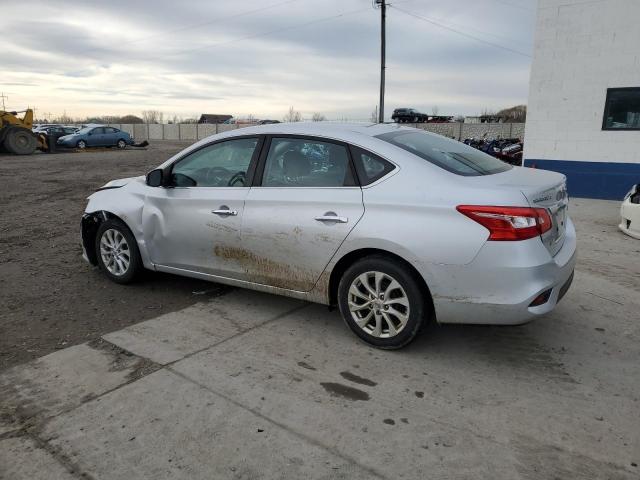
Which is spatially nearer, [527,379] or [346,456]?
[346,456]

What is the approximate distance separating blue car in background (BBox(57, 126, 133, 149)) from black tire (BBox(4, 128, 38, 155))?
4.22 m

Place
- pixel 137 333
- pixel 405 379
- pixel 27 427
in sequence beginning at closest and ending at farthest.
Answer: pixel 27 427
pixel 405 379
pixel 137 333

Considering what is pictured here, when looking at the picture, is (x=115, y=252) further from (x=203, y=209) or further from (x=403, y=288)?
(x=403, y=288)

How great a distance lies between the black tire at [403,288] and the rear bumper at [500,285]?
0.12m

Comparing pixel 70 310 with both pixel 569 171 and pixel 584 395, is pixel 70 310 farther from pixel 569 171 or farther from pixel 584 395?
pixel 569 171

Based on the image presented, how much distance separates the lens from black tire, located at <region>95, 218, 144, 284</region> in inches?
197

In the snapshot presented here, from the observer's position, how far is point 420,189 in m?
3.46

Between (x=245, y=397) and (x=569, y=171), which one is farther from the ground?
(x=569, y=171)

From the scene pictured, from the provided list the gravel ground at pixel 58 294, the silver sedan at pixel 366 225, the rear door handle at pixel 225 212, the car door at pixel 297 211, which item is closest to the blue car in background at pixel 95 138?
the gravel ground at pixel 58 294

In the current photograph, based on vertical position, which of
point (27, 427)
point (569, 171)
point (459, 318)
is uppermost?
point (569, 171)

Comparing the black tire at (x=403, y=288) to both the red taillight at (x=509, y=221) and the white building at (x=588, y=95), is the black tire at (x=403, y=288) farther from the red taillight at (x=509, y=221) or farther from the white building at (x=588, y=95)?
the white building at (x=588, y=95)

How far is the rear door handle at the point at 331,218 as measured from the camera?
3693 millimetres

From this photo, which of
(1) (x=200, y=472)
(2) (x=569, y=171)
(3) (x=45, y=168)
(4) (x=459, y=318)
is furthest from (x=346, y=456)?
(3) (x=45, y=168)

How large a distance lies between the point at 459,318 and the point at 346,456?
1.30 metres
